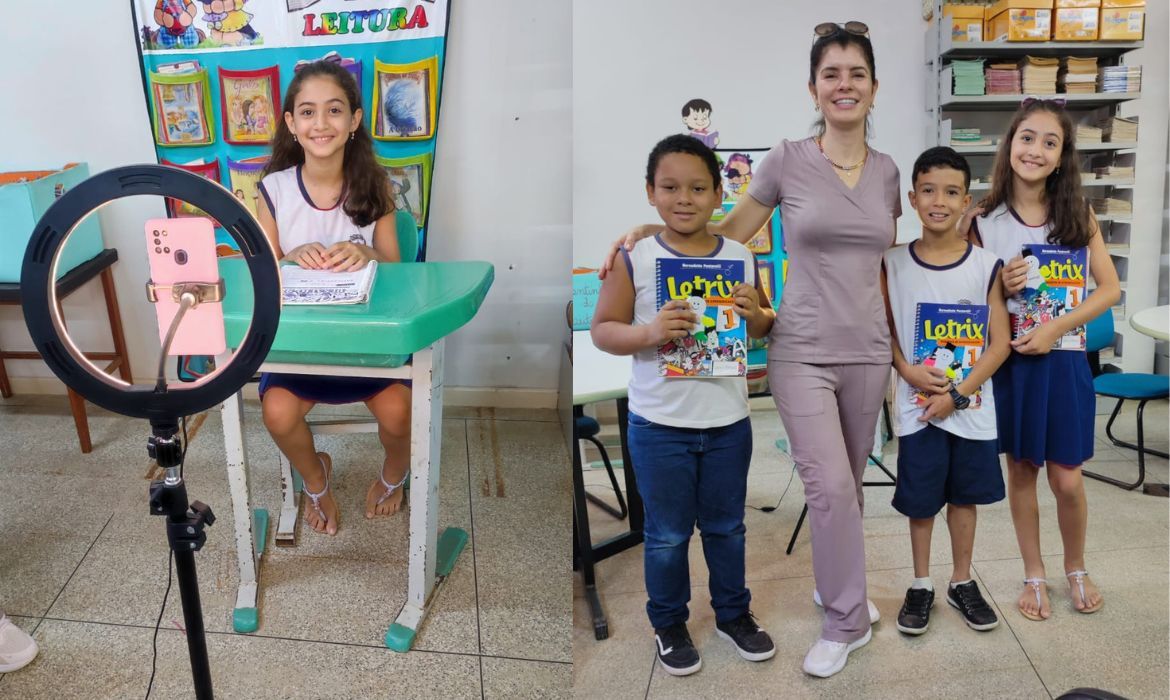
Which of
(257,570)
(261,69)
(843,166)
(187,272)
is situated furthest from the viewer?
(257,570)

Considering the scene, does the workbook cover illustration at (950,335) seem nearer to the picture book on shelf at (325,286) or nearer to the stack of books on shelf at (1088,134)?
the stack of books on shelf at (1088,134)

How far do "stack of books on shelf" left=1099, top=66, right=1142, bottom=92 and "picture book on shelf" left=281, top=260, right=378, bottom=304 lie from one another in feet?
4.08

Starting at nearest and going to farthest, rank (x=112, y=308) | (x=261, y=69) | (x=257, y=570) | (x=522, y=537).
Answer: (x=112, y=308) → (x=261, y=69) → (x=257, y=570) → (x=522, y=537)

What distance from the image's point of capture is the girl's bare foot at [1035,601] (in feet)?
4.38

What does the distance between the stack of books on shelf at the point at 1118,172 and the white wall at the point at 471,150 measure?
1.00 meters

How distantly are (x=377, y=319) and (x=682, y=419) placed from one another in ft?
1.75

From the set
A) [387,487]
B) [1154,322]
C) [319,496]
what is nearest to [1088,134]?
[1154,322]

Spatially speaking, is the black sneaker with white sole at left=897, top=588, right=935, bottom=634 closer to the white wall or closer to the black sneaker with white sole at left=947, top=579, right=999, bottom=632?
the black sneaker with white sole at left=947, top=579, right=999, bottom=632

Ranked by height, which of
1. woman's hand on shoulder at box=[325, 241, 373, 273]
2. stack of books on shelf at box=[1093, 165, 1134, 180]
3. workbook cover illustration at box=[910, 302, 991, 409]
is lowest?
workbook cover illustration at box=[910, 302, 991, 409]

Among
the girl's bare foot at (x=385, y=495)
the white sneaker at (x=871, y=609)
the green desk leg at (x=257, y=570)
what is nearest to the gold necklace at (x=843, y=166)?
the white sneaker at (x=871, y=609)

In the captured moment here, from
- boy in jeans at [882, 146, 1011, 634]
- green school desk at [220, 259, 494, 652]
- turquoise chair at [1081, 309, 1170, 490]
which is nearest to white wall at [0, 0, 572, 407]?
green school desk at [220, 259, 494, 652]

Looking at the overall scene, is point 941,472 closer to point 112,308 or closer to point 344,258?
point 344,258

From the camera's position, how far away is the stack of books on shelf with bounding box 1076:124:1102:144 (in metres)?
1.23

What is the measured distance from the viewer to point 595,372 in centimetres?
134
